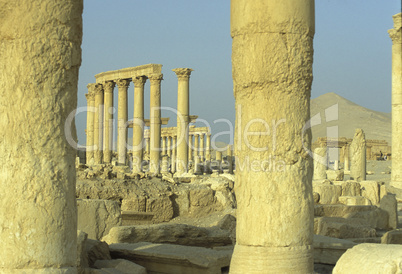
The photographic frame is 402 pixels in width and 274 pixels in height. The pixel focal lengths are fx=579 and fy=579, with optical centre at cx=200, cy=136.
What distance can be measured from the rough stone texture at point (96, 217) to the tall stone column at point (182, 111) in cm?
2045

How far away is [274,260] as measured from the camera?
628cm

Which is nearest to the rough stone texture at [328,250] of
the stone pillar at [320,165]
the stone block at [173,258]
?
the stone block at [173,258]

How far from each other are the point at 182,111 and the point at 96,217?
20740mm

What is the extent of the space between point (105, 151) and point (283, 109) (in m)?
29.7

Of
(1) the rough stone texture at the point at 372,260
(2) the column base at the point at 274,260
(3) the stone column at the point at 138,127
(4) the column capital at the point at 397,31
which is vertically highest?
(4) the column capital at the point at 397,31

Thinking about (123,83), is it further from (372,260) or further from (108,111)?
(372,260)

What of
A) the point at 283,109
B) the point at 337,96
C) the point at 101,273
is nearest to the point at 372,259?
the point at 283,109

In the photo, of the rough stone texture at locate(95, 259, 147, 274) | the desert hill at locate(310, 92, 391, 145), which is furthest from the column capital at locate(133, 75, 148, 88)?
the desert hill at locate(310, 92, 391, 145)

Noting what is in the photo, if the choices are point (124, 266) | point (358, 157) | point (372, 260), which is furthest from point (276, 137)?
point (358, 157)

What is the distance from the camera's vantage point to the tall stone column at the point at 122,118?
32.7 metres

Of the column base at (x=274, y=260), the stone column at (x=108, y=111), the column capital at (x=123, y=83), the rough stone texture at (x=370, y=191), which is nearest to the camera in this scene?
the column base at (x=274, y=260)

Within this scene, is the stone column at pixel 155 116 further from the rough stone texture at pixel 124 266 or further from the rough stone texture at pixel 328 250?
the rough stone texture at pixel 124 266

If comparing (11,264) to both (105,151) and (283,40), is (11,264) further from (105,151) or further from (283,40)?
(105,151)

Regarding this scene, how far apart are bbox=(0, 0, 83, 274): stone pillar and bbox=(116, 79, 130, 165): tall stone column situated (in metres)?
27.4
